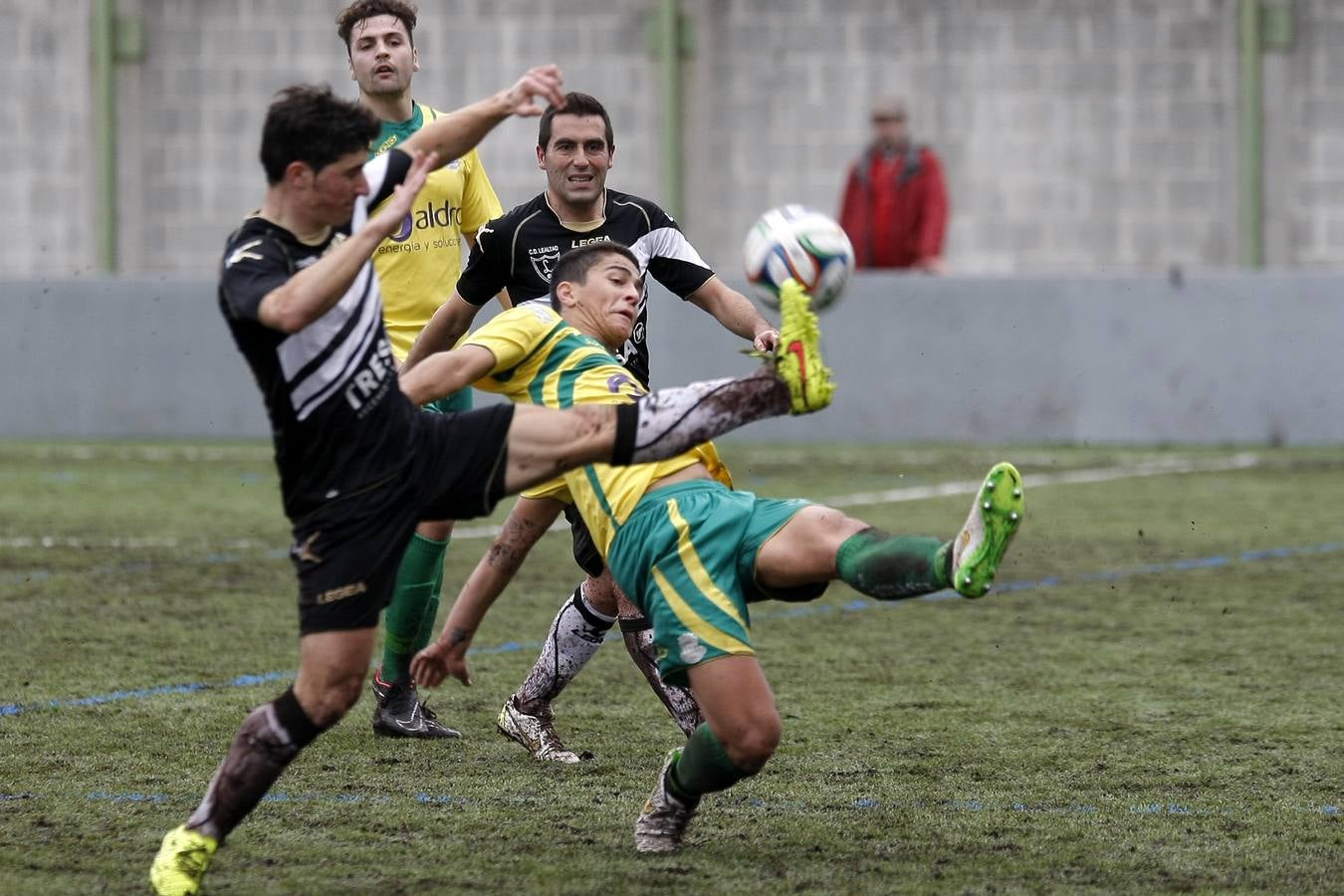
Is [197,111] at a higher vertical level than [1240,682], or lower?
higher

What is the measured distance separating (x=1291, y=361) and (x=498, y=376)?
440 inches

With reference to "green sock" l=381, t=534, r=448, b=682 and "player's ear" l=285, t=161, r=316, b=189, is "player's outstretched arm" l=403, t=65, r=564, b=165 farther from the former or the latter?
"green sock" l=381, t=534, r=448, b=682

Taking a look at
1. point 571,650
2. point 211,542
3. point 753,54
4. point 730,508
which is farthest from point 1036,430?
point 730,508

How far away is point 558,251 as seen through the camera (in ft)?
20.1

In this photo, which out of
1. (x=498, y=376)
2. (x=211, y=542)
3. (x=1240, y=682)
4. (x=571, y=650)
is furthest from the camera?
(x=211, y=542)

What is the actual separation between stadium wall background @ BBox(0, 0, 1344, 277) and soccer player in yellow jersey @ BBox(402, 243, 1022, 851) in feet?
46.2

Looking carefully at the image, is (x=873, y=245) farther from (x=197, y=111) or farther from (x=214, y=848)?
(x=214, y=848)

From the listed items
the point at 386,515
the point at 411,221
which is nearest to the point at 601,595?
the point at 411,221

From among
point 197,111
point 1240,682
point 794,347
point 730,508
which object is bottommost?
point 1240,682

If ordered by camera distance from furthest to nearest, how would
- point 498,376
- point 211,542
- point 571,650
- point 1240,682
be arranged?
1. point 211,542
2. point 1240,682
3. point 571,650
4. point 498,376

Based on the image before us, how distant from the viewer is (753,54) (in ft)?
63.3

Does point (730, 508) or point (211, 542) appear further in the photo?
point (211, 542)

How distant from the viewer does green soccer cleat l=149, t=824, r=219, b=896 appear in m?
4.39

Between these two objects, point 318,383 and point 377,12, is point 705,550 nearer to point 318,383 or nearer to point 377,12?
point 318,383
